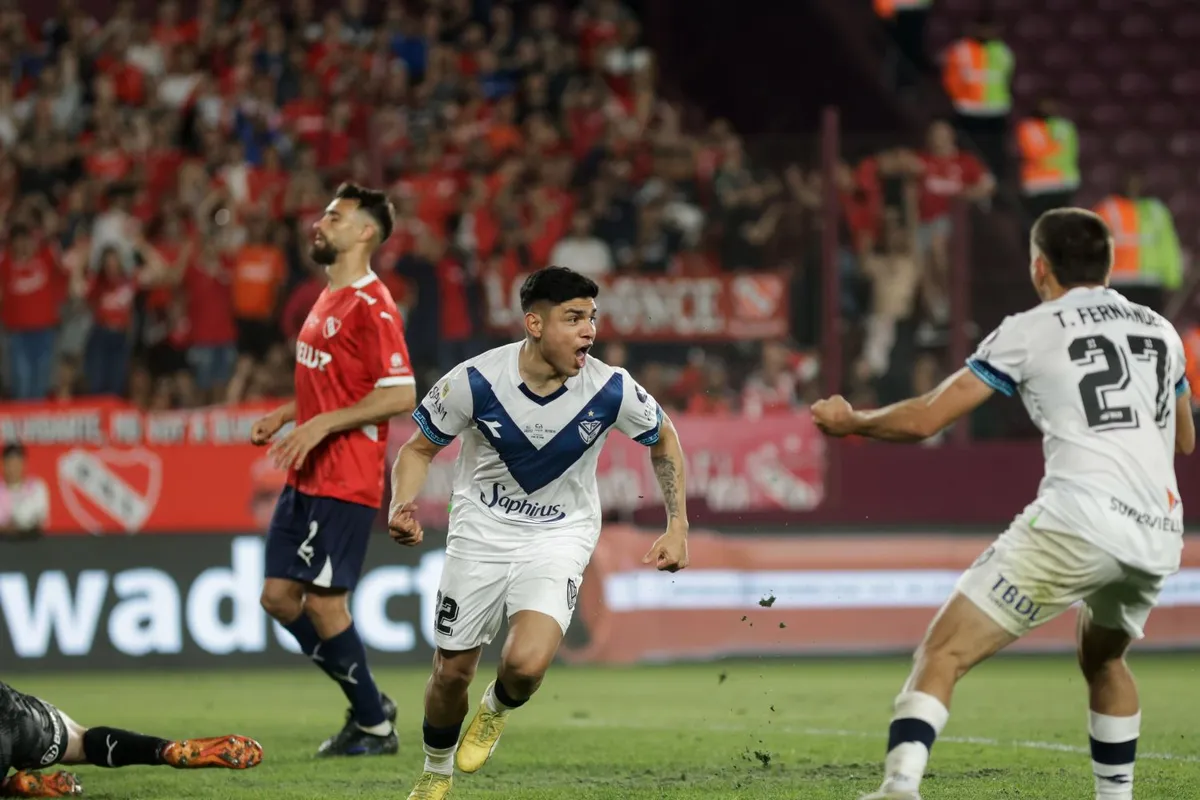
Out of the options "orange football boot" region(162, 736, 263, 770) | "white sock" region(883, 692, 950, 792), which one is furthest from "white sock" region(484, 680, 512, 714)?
"white sock" region(883, 692, 950, 792)

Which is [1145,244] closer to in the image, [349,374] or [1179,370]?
[349,374]

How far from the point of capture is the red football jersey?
8.53 m

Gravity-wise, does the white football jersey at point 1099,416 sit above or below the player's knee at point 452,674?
above

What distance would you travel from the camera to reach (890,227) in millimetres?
14891

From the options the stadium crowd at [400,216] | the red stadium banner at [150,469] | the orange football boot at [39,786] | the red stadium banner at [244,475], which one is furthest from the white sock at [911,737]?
the red stadium banner at [150,469]

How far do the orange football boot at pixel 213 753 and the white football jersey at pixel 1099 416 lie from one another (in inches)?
124

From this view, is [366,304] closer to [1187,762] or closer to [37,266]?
[1187,762]

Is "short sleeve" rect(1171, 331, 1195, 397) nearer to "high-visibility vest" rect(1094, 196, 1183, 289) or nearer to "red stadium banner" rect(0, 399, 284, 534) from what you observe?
"red stadium banner" rect(0, 399, 284, 534)

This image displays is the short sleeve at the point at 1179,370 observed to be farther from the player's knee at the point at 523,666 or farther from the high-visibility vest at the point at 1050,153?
the high-visibility vest at the point at 1050,153

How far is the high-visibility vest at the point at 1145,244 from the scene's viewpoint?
16.1 meters

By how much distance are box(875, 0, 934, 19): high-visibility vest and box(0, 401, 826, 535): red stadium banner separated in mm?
7672

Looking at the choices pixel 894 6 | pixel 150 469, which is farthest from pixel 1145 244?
pixel 150 469

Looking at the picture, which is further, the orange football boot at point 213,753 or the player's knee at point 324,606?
the player's knee at point 324,606

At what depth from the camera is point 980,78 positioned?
64.7ft
